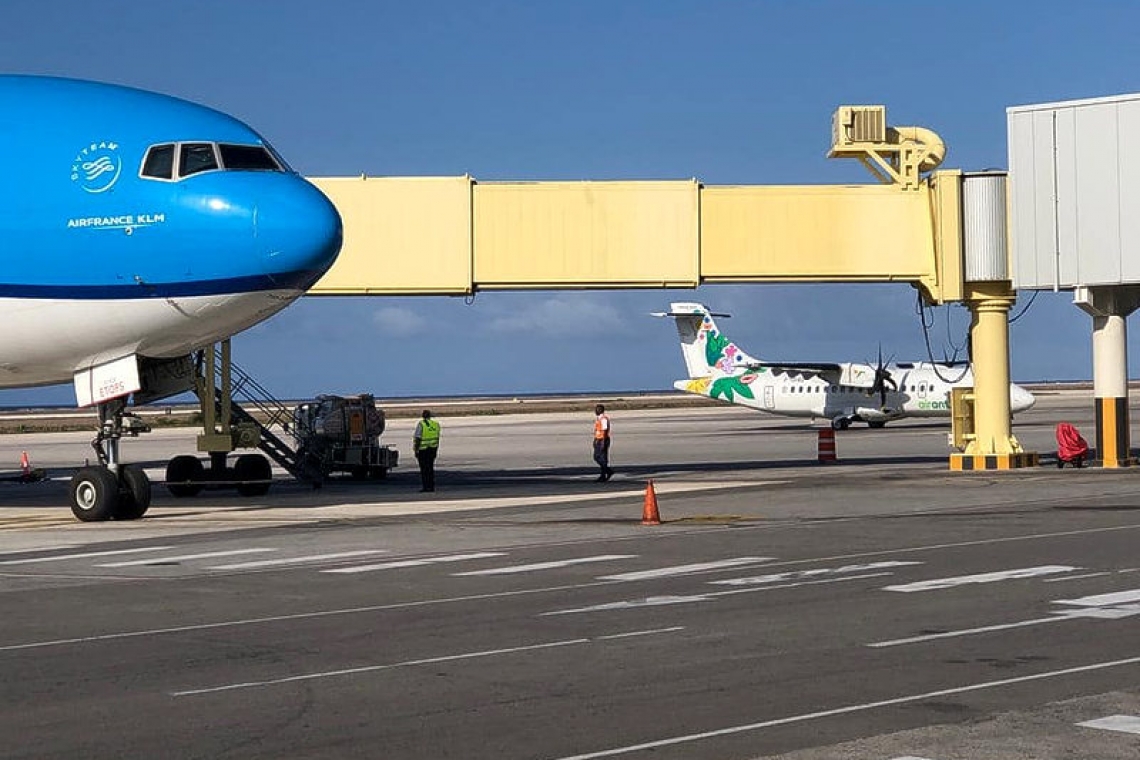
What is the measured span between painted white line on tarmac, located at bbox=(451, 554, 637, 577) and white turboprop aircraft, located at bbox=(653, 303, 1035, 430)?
2266 inches

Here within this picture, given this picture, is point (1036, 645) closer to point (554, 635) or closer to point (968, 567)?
point (554, 635)

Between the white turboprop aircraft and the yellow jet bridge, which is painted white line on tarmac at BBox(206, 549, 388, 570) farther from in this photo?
the white turboprop aircraft

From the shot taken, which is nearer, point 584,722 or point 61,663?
point 584,722

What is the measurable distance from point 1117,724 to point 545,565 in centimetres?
1142

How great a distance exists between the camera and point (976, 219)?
144 feet

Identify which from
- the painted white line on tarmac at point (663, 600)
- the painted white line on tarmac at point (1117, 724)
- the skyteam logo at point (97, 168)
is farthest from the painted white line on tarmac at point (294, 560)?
the painted white line on tarmac at point (1117, 724)

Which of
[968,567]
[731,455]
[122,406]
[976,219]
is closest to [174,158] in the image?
[122,406]

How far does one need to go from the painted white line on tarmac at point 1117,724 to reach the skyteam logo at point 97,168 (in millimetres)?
19785

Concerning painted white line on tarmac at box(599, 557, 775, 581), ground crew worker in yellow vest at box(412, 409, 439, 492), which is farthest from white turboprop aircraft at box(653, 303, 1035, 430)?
painted white line on tarmac at box(599, 557, 775, 581)

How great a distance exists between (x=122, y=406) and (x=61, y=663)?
582 inches

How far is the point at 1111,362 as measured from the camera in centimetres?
A: 4350

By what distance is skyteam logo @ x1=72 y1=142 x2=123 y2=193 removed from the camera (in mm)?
26938

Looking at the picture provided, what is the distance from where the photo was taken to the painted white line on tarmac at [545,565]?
20883 mm

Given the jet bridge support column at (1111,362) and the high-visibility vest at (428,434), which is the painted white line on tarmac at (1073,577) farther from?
the jet bridge support column at (1111,362)
